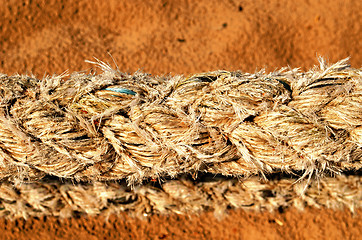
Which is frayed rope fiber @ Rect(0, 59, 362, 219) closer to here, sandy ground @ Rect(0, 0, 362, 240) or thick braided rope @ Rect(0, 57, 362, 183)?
thick braided rope @ Rect(0, 57, 362, 183)

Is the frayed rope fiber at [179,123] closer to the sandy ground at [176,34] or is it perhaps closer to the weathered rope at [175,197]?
the weathered rope at [175,197]

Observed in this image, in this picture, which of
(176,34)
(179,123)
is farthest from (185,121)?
(176,34)

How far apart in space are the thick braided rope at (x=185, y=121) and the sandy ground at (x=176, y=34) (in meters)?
0.61

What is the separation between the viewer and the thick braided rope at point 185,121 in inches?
38.2

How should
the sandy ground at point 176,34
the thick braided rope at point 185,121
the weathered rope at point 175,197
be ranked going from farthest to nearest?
the sandy ground at point 176,34 < the weathered rope at point 175,197 < the thick braided rope at point 185,121

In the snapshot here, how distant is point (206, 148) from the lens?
39.2 inches

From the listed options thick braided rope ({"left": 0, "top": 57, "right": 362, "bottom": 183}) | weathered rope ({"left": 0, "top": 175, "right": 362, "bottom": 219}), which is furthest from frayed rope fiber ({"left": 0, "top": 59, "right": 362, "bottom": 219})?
weathered rope ({"left": 0, "top": 175, "right": 362, "bottom": 219})

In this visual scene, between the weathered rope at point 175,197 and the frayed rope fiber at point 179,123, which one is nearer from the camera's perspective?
the frayed rope fiber at point 179,123

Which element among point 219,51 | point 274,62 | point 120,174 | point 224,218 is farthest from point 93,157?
point 274,62

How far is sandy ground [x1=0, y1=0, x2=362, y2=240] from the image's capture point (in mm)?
1615

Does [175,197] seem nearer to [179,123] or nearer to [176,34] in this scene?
[179,123]

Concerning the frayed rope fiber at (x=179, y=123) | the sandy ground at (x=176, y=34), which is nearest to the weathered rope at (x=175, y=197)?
the frayed rope fiber at (x=179, y=123)

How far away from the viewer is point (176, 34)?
1.68m

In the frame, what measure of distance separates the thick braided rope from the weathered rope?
0.93 ft
